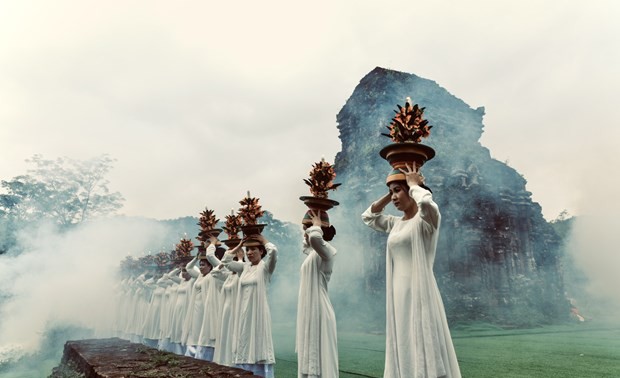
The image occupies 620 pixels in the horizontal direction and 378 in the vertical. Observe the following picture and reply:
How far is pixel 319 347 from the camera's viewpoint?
5.68 m

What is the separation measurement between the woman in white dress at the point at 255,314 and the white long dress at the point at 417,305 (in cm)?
369

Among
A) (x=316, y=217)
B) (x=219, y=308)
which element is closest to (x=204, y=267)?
(x=219, y=308)

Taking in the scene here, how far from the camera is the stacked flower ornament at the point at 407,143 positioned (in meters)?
4.03

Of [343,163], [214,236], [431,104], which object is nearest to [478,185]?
[431,104]

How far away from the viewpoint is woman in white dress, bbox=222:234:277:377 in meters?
7.43

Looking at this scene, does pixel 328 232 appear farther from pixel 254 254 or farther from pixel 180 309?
pixel 180 309

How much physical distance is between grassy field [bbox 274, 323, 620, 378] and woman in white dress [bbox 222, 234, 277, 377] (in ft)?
8.03

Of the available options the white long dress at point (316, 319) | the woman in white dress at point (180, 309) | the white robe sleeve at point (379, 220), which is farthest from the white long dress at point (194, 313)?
the white robe sleeve at point (379, 220)

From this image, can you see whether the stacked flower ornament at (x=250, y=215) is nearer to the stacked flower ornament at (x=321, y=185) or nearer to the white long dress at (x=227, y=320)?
the white long dress at (x=227, y=320)

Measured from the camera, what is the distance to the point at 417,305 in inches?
150

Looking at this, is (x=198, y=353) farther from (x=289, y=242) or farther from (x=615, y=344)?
(x=289, y=242)

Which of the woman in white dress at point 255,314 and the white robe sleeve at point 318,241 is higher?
the white robe sleeve at point 318,241

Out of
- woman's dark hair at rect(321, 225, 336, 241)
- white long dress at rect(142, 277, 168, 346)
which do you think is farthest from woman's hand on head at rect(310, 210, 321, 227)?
white long dress at rect(142, 277, 168, 346)

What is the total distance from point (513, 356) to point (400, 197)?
10.2 metres
